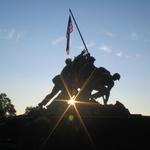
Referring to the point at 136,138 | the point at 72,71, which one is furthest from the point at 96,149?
the point at 72,71

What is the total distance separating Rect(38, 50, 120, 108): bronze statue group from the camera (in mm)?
13875

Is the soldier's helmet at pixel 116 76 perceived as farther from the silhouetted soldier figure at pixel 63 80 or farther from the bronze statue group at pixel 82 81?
the silhouetted soldier figure at pixel 63 80

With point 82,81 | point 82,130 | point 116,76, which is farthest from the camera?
point 82,81

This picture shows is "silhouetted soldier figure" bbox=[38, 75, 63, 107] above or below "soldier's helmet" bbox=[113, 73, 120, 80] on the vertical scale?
above

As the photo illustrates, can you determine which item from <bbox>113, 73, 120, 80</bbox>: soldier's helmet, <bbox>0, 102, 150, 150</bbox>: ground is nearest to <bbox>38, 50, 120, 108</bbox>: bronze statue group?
<bbox>113, 73, 120, 80</bbox>: soldier's helmet

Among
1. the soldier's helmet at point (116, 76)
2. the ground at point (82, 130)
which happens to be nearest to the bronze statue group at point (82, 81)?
the soldier's helmet at point (116, 76)

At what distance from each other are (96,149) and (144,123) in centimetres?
168

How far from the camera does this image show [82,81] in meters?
14.1

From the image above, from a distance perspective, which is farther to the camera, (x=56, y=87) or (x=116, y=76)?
(x=56, y=87)

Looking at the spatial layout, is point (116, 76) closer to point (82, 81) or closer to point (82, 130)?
point (82, 81)

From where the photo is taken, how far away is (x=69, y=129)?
Answer: 1129cm

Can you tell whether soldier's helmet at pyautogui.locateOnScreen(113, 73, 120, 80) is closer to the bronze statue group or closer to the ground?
the bronze statue group

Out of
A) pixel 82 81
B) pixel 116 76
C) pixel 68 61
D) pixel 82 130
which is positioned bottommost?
pixel 82 130

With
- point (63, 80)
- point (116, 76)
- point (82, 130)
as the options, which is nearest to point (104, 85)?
point (116, 76)
